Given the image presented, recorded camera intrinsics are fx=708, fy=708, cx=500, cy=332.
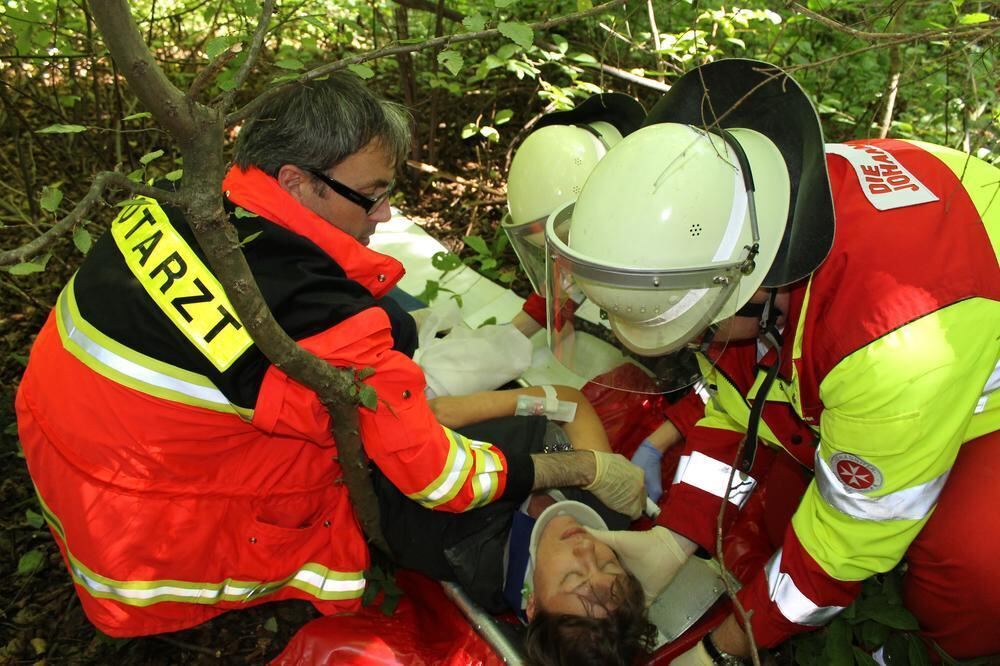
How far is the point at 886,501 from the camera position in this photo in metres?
1.73

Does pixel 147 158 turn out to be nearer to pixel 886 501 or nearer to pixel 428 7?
pixel 886 501

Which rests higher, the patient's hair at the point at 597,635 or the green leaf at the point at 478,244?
the green leaf at the point at 478,244

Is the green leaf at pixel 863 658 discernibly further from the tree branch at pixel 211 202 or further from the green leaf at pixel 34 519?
the green leaf at pixel 34 519

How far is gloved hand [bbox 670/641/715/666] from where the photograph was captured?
7.26 ft

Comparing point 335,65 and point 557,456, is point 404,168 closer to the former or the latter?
point 557,456

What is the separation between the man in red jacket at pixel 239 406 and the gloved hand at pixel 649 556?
0.37 metres

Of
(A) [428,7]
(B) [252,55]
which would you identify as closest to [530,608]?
(B) [252,55]

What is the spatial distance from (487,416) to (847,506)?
158 centimetres

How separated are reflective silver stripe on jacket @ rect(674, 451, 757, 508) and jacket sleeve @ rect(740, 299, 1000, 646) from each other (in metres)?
0.51

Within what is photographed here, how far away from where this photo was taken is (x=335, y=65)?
4.43 feet

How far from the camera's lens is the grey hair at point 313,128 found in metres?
2.28

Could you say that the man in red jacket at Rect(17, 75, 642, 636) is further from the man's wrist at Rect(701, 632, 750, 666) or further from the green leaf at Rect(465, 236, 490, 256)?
the green leaf at Rect(465, 236, 490, 256)

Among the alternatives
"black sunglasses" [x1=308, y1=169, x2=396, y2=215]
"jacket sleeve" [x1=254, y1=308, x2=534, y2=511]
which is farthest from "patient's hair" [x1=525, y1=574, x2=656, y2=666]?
"black sunglasses" [x1=308, y1=169, x2=396, y2=215]

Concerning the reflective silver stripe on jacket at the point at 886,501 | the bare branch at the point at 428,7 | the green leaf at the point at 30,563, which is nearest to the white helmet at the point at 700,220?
the reflective silver stripe on jacket at the point at 886,501
